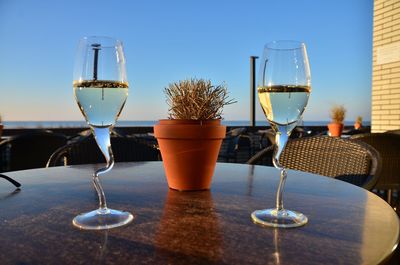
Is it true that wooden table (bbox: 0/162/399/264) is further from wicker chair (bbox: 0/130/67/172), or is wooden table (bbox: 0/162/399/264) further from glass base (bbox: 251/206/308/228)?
wicker chair (bbox: 0/130/67/172)

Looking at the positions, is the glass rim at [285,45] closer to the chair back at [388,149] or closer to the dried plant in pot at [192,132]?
the dried plant in pot at [192,132]

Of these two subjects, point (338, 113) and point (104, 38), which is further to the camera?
point (338, 113)

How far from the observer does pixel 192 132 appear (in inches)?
31.1

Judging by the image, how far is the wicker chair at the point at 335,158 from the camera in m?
1.40

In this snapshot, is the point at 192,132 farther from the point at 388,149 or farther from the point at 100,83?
the point at 388,149

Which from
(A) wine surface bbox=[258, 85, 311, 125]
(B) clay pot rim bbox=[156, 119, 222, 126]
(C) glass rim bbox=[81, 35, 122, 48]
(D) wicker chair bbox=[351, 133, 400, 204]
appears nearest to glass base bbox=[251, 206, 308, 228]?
(A) wine surface bbox=[258, 85, 311, 125]

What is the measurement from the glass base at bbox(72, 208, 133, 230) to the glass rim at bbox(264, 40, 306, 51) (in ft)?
1.45

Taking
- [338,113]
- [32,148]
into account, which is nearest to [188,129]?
[32,148]

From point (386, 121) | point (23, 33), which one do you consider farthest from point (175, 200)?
point (23, 33)

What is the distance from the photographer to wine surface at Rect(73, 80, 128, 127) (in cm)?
60

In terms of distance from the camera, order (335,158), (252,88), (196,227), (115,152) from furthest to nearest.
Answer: (252,88) → (115,152) → (335,158) → (196,227)

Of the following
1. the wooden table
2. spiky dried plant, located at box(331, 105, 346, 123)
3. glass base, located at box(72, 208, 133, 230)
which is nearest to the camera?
the wooden table

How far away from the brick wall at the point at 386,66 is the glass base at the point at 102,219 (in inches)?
184

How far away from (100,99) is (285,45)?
0.38m
